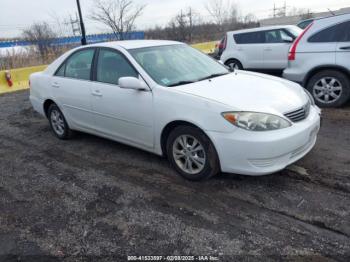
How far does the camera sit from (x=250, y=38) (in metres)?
9.85

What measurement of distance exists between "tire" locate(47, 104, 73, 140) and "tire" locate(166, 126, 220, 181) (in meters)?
2.44

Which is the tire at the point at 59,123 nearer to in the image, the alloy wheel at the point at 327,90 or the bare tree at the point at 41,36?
the alloy wheel at the point at 327,90

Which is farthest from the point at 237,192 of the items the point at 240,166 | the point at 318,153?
the point at 318,153

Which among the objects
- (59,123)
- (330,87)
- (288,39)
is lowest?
(59,123)

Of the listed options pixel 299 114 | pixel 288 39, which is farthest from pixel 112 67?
pixel 288 39

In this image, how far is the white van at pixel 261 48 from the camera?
364 inches

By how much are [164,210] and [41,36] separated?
22.4m

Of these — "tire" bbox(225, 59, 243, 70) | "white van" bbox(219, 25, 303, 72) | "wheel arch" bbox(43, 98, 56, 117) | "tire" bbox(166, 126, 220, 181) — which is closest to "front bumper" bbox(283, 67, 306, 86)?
"white van" bbox(219, 25, 303, 72)

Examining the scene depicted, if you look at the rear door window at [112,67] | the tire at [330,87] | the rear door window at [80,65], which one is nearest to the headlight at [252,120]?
the rear door window at [112,67]

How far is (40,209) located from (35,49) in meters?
18.5

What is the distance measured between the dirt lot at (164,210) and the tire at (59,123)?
2.70 feet

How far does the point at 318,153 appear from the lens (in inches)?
170

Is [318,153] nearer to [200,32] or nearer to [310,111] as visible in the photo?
[310,111]

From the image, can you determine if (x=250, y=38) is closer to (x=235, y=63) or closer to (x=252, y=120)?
(x=235, y=63)
